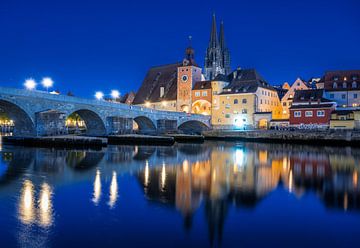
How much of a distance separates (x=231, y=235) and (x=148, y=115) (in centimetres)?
4199

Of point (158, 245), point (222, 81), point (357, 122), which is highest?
point (222, 81)

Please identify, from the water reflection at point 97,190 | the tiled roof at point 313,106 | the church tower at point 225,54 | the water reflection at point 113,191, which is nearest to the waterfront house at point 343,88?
the tiled roof at point 313,106

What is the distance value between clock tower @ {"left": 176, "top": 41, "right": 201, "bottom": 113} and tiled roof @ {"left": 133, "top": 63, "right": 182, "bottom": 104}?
227cm

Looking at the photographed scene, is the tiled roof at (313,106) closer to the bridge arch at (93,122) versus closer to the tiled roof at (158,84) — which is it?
the tiled roof at (158,84)

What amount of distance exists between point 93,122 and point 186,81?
29.6 meters

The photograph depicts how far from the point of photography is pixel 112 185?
1698 cm

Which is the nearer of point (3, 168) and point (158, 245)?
point (158, 245)

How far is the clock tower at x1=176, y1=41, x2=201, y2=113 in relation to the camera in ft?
231

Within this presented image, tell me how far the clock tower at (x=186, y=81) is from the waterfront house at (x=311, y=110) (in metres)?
21.1

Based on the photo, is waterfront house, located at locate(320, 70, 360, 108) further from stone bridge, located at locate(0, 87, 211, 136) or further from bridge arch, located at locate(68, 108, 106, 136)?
bridge arch, located at locate(68, 108, 106, 136)

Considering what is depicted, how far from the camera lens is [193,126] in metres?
66.3

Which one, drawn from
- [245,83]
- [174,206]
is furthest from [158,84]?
[174,206]

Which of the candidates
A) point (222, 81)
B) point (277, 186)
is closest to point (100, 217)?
point (277, 186)

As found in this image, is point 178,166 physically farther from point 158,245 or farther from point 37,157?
point 158,245
